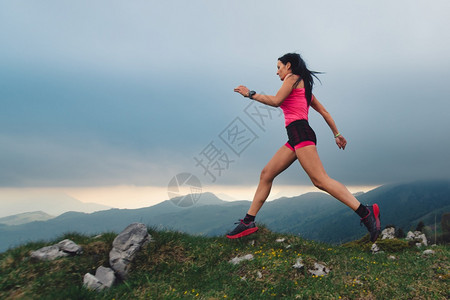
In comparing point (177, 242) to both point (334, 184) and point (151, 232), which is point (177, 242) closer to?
point (151, 232)

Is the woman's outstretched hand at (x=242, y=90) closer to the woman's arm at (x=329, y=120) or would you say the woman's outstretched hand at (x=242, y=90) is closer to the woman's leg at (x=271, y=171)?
the woman's leg at (x=271, y=171)

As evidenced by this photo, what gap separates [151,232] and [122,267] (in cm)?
151

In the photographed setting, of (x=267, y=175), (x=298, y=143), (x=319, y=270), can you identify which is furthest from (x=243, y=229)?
(x=298, y=143)

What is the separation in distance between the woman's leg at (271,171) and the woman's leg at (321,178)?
414 mm

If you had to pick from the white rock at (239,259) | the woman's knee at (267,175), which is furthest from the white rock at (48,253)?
the woman's knee at (267,175)

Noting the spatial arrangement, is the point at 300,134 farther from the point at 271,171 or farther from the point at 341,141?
the point at 341,141

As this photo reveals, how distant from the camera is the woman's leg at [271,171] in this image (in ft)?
22.7

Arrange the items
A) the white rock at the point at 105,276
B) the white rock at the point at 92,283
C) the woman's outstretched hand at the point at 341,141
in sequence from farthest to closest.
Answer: the woman's outstretched hand at the point at 341,141, the white rock at the point at 105,276, the white rock at the point at 92,283

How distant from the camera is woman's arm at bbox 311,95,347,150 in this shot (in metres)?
7.55

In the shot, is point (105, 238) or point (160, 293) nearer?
point (160, 293)

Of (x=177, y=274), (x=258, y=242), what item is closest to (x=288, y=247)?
(x=258, y=242)

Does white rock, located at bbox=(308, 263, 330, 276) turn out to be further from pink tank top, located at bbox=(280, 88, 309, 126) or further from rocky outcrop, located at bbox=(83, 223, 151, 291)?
rocky outcrop, located at bbox=(83, 223, 151, 291)

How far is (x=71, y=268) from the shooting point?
20.0 ft

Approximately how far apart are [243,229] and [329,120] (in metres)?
3.54
